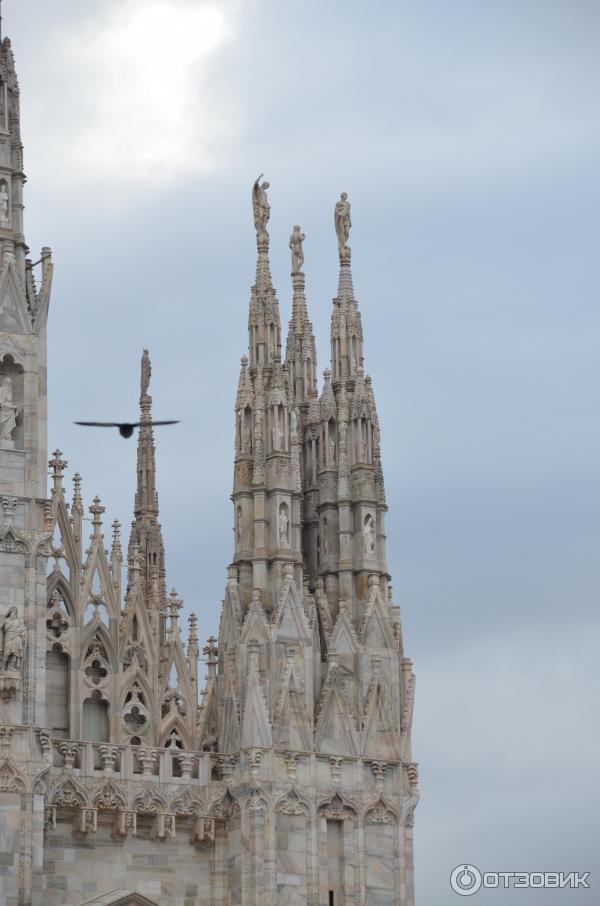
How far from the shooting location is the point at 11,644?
41844 millimetres

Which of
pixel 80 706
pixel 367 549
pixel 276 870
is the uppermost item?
pixel 367 549

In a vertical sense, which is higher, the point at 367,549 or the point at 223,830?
the point at 367,549

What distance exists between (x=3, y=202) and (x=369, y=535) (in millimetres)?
9397

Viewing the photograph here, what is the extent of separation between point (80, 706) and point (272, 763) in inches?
141

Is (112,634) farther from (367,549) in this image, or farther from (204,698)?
(367,549)

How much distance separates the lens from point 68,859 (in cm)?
4303

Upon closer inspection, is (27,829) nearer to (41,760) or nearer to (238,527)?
(41,760)

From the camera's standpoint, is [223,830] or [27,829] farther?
[223,830]

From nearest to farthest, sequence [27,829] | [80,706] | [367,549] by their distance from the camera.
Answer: [27,829], [80,706], [367,549]

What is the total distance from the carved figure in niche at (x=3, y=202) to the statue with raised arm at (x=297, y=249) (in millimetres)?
6966

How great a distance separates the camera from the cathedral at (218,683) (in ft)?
140

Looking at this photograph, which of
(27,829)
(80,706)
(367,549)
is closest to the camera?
(27,829)

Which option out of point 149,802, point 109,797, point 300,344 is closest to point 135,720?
point 149,802

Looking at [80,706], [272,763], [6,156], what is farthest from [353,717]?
[6,156]
